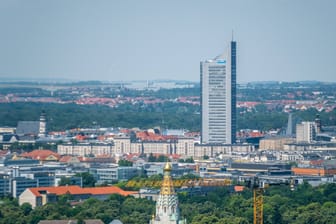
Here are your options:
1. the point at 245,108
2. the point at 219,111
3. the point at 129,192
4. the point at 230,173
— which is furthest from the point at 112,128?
the point at 129,192

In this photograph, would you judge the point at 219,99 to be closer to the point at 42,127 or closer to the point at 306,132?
the point at 306,132

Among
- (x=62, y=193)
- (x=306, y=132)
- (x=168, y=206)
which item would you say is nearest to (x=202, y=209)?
(x=62, y=193)

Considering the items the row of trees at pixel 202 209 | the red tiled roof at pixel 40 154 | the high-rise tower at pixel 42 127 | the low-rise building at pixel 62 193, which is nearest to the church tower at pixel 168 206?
the row of trees at pixel 202 209

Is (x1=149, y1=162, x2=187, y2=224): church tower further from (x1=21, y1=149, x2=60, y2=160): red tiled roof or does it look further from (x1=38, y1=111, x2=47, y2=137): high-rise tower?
Result: (x1=38, y1=111, x2=47, y2=137): high-rise tower

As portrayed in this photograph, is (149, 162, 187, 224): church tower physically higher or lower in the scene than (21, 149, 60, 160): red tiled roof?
higher

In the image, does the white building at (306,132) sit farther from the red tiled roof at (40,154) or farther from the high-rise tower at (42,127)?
the red tiled roof at (40,154)

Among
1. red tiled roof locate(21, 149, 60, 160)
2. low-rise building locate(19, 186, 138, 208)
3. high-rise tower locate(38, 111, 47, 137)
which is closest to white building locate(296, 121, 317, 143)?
high-rise tower locate(38, 111, 47, 137)
